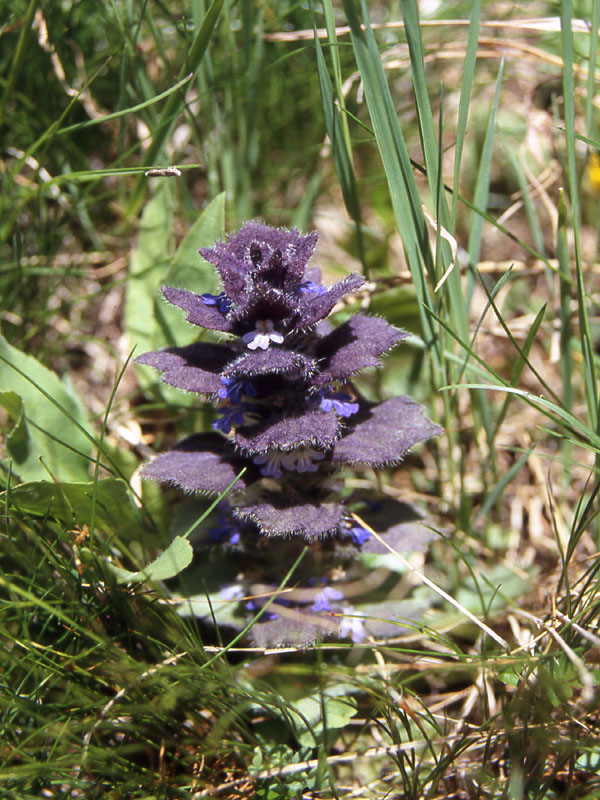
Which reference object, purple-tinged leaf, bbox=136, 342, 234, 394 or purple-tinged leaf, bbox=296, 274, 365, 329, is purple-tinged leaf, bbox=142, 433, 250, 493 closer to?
purple-tinged leaf, bbox=136, 342, 234, 394

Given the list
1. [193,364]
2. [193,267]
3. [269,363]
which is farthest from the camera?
[193,267]

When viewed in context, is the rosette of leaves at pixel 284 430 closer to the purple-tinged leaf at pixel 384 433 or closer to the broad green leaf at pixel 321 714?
the purple-tinged leaf at pixel 384 433

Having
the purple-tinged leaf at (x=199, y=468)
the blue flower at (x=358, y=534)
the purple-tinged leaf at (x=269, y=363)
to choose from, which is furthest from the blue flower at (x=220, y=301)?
the blue flower at (x=358, y=534)

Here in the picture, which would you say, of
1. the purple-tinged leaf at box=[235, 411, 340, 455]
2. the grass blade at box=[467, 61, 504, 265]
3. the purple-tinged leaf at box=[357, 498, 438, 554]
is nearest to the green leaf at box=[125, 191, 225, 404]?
the purple-tinged leaf at box=[235, 411, 340, 455]

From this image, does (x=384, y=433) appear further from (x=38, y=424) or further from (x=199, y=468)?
(x=38, y=424)

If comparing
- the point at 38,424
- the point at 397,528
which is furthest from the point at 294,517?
the point at 38,424

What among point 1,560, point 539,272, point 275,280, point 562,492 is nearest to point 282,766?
point 1,560
